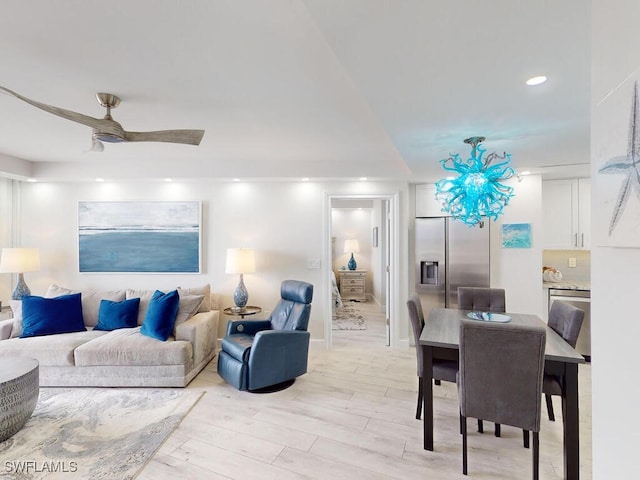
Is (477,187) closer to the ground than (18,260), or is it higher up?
higher up

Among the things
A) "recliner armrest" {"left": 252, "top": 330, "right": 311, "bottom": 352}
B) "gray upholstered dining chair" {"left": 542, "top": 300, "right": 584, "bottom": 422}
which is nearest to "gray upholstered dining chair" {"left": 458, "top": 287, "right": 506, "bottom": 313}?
"gray upholstered dining chair" {"left": 542, "top": 300, "right": 584, "bottom": 422}

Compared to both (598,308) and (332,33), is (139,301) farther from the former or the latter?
(598,308)

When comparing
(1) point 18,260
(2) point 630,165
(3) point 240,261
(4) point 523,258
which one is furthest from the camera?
(4) point 523,258

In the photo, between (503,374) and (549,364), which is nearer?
(503,374)

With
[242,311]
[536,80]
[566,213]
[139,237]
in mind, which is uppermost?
[536,80]

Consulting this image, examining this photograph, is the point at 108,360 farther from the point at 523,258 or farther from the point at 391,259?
the point at 523,258

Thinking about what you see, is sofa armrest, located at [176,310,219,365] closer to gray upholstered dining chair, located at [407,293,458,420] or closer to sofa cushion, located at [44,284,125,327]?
sofa cushion, located at [44,284,125,327]

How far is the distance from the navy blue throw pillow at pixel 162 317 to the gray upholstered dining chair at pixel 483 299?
122 inches

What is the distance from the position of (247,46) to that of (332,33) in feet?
2.02

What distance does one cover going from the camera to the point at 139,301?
3980 mm

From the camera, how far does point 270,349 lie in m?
3.12

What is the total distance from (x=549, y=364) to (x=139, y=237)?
4677 millimetres

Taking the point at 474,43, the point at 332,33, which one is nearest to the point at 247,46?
the point at 332,33

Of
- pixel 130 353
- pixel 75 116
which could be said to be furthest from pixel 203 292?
pixel 75 116
